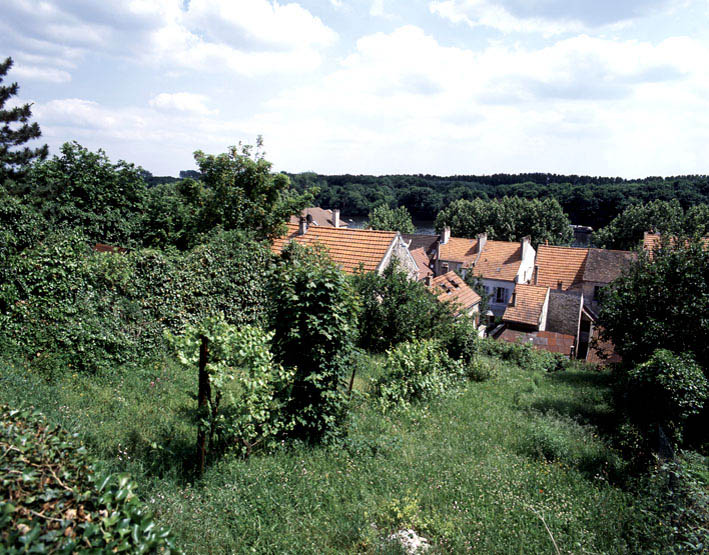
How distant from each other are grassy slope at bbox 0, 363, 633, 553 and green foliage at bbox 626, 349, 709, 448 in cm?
126

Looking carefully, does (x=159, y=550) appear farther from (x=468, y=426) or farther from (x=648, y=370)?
(x=648, y=370)

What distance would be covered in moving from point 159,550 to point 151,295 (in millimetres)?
8229

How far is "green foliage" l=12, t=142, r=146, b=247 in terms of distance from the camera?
15.2 meters

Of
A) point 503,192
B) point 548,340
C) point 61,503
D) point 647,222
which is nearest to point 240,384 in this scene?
point 61,503

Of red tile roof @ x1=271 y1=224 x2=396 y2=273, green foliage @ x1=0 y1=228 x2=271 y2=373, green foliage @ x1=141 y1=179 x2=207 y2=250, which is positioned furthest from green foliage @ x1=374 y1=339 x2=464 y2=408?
green foliage @ x1=141 y1=179 x2=207 y2=250

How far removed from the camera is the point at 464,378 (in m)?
13.0

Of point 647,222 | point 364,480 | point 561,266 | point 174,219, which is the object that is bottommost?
point 364,480

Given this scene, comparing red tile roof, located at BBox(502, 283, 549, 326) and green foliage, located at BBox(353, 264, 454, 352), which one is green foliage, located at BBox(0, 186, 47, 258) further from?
red tile roof, located at BBox(502, 283, 549, 326)

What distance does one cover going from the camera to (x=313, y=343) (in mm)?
7211

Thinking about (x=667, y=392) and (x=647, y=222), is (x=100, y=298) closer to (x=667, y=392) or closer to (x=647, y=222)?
(x=667, y=392)

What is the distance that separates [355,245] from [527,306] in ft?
56.0

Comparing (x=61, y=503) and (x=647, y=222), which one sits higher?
(x=647, y=222)

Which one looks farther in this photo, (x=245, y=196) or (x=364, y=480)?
(x=245, y=196)

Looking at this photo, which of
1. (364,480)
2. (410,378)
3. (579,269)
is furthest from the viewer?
(579,269)
